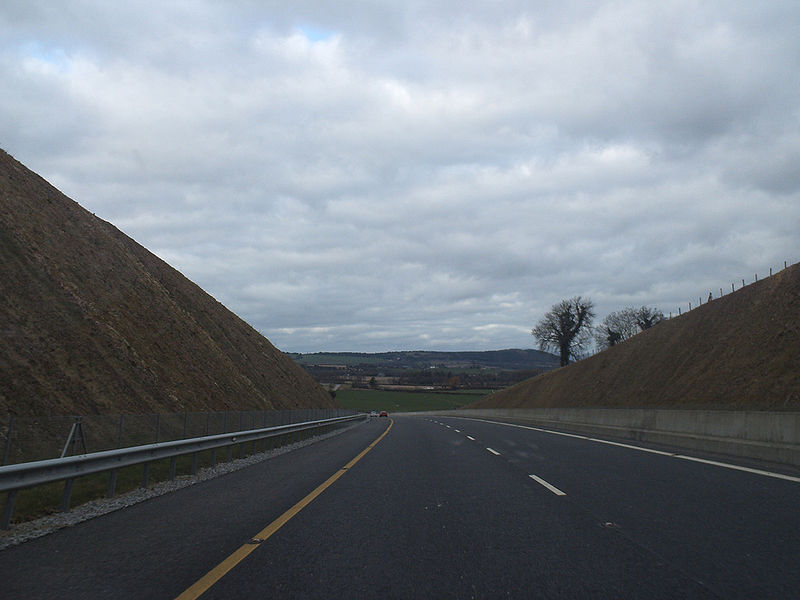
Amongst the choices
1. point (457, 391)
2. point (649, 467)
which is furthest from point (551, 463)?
point (457, 391)

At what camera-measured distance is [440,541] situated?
6.93 m

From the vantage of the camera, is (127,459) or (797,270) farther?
(797,270)

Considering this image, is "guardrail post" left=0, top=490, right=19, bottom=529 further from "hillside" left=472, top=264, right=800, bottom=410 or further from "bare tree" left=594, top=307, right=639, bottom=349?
"bare tree" left=594, top=307, right=639, bottom=349

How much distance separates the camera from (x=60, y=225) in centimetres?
3528

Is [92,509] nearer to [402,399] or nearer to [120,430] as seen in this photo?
[120,430]

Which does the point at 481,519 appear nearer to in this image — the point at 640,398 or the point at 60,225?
the point at 60,225

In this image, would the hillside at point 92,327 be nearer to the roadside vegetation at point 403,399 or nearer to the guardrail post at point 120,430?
the guardrail post at point 120,430

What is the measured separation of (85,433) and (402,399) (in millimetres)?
126546

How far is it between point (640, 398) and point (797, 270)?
558 inches

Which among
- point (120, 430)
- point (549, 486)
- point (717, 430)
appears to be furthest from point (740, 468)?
point (120, 430)

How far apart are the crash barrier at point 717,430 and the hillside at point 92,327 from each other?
62.6 ft

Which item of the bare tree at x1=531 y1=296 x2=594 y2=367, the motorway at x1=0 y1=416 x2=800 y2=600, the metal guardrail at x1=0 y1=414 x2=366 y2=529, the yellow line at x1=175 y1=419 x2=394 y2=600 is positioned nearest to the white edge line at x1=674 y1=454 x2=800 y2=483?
the motorway at x1=0 y1=416 x2=800 y2=600

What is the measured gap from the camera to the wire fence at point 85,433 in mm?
10367

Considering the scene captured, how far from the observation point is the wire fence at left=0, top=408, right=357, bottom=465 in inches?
408
